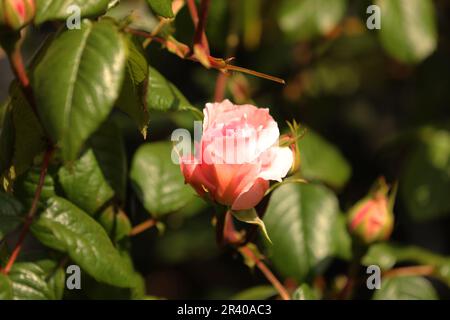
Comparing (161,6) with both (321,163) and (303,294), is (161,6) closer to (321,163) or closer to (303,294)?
(303,294)

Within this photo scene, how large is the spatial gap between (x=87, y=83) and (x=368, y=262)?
0.75 meters

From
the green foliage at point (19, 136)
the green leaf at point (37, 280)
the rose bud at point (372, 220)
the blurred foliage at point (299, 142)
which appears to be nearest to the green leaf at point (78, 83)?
the blurred foliage at point (299, 142)

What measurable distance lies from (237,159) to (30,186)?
290mm

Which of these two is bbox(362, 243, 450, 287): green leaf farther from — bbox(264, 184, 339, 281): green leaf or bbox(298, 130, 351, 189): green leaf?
bbox(298, 130, 351, 189): green leaf

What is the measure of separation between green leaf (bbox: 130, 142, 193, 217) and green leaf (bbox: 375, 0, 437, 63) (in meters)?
0.51

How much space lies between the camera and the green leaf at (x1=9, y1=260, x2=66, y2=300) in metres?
0.89

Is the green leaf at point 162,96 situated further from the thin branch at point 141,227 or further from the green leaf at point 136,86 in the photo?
the thin branch at point 141,227

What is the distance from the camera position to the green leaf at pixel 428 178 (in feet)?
5.14

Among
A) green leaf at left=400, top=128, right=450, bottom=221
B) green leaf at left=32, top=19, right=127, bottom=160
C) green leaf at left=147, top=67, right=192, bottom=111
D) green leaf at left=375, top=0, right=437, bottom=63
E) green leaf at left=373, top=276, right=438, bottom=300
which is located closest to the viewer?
green leaf at left=32, top=19, right=127, bottom=160

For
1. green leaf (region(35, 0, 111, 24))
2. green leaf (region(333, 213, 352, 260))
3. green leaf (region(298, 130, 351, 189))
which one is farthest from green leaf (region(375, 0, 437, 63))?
green leaf (region(35, 0, 111, 24))

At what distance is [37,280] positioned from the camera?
92 centimetres

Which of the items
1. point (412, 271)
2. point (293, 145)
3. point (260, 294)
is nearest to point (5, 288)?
point (293, 145)
